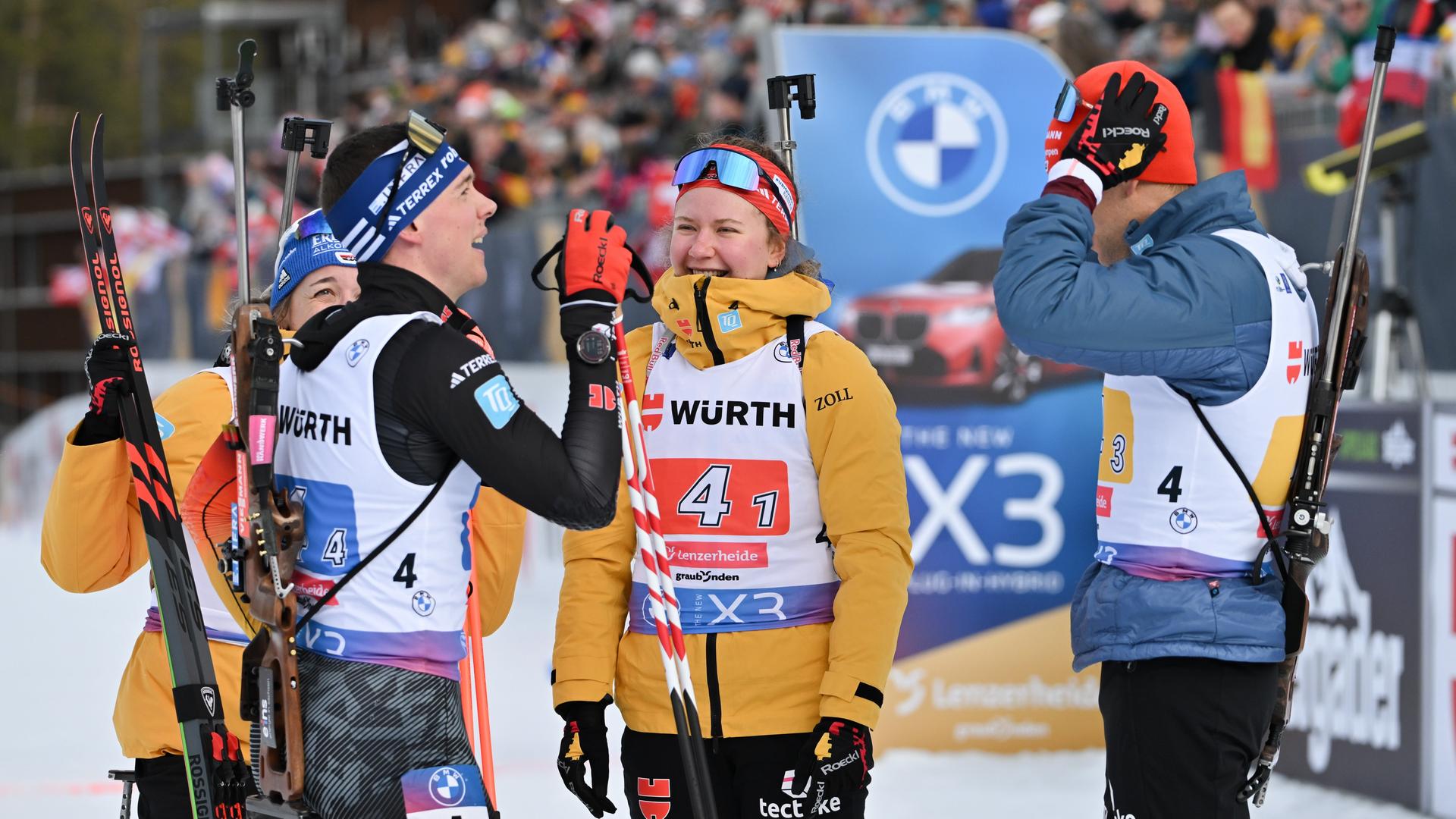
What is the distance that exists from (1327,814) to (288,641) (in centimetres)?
408

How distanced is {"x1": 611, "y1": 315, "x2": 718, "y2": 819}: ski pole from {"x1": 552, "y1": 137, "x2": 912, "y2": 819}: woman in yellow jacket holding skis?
0.33ft

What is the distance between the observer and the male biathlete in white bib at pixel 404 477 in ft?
7.88

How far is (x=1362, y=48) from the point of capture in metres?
6.59

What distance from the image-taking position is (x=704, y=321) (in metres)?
2.93

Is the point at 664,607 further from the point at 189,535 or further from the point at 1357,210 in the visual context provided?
the point at 1357,210

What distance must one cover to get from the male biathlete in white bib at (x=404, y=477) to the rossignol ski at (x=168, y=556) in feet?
1.14

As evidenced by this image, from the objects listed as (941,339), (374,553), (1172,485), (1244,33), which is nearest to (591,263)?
(374,553)

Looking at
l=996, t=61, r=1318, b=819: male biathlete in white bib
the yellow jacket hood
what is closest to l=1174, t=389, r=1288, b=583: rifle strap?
l=996, t=61, r=1318, b=819: male biathlete in white bib

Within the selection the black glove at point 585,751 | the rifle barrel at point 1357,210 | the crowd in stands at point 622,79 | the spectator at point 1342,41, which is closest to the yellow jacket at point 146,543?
the black glove at point 585,751

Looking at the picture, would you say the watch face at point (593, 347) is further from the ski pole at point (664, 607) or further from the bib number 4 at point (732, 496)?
the bib number 4 at point (732, 496)

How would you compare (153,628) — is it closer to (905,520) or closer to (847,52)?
(905,520)

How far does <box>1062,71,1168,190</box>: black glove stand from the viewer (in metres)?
2.81

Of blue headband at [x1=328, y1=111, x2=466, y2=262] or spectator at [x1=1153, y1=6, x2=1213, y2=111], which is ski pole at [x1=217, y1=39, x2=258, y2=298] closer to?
blue headband at [x1=328, y1=111, x2=466, y2=262]

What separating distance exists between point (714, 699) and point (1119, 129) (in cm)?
123
